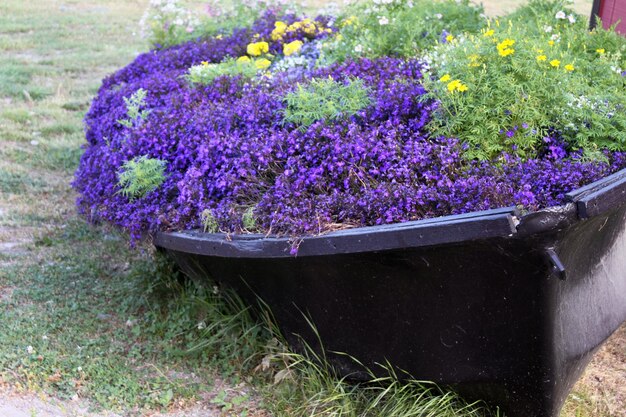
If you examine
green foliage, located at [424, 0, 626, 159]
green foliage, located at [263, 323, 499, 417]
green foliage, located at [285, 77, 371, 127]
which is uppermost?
green foliage, located at [424, 0, 626, 159]

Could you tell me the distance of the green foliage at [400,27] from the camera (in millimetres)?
4809

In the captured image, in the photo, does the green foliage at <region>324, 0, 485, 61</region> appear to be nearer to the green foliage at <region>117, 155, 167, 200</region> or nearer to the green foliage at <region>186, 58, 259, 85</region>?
the green foliage at <region>186, 58, 259, 85</region>

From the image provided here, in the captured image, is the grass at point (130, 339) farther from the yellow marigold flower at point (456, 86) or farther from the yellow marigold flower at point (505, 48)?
the yellow marigold flower at point (505, 48)

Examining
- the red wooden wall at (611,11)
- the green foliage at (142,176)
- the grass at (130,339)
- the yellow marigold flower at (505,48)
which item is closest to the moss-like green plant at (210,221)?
the green foliage at (142,176)

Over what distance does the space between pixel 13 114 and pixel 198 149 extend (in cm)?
462

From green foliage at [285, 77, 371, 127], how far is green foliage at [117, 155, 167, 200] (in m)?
0.63

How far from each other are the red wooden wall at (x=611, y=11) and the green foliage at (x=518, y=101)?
178 centimetres

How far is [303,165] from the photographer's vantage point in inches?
135

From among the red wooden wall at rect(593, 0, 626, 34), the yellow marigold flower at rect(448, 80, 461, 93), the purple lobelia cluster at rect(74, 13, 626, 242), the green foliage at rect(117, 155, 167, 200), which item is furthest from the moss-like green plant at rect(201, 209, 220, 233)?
the red wooden wall at rect(593, 0, 626, 34)

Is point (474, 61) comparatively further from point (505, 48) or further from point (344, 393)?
point (344, 393)

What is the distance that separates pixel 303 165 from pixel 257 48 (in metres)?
2.23

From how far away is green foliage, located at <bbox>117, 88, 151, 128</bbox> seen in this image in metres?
4.40

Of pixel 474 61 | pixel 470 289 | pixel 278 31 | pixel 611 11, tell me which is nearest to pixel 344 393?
pixel 470 289

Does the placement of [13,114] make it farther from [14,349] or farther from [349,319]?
[349,319]
